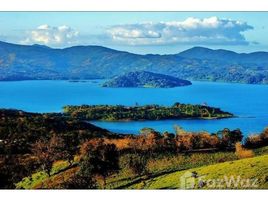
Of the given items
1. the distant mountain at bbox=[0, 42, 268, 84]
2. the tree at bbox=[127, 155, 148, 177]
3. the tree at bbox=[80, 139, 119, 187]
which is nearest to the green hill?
the tree at bbox=[127, 155, 148, 177]

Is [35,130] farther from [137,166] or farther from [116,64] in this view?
[137,166]

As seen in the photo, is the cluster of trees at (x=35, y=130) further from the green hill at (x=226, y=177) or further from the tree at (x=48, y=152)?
the green hill at (x=226, y=177)

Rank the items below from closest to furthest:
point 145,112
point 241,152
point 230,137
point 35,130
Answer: point 241,152 → point 145,112 → point 230,137 → point 35,130

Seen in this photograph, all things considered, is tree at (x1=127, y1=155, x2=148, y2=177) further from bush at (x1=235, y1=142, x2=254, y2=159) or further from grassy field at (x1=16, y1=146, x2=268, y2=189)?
bush at (x1=235, y1=142, x2=254, y2=159)

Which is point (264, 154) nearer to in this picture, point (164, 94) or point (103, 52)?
point (164, 94)

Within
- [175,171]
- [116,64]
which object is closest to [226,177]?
[175,171]

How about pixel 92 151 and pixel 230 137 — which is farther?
pixel 230 137
